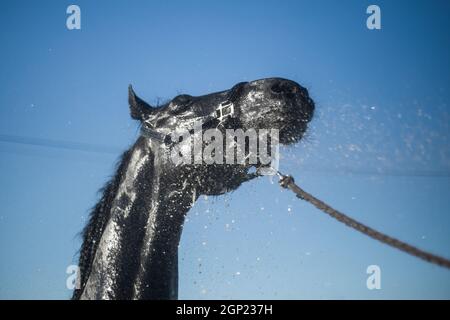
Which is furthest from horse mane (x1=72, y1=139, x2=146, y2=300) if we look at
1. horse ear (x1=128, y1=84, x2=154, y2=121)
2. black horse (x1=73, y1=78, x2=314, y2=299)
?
horse ear (x1=128, y1=84, x2=154, y2=121)

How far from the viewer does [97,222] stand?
4.29 m

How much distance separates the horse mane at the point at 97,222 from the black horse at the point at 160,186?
1cm

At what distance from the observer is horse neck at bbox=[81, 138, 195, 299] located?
3.67 m

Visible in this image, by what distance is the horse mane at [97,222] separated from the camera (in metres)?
4.11

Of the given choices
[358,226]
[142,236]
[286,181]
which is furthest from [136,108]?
[358,226]

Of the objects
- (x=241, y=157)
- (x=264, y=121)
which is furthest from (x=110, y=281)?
(x=264, y=121)

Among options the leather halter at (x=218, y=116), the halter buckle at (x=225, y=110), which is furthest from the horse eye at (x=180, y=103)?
the halter buckle at (x=225, y=110)

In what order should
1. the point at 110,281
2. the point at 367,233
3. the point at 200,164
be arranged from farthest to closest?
the point at 200,164 → the point at 110,281 → the point at 367,233

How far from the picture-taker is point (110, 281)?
3631 millimetres

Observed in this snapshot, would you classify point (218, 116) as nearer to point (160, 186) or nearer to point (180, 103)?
point (180, 103)

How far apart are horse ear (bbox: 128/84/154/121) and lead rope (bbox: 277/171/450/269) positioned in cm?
172

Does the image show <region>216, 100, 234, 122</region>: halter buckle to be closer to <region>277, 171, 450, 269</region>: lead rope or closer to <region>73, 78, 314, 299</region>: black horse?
<region>73, 78, 314, 299</region>: black horse
